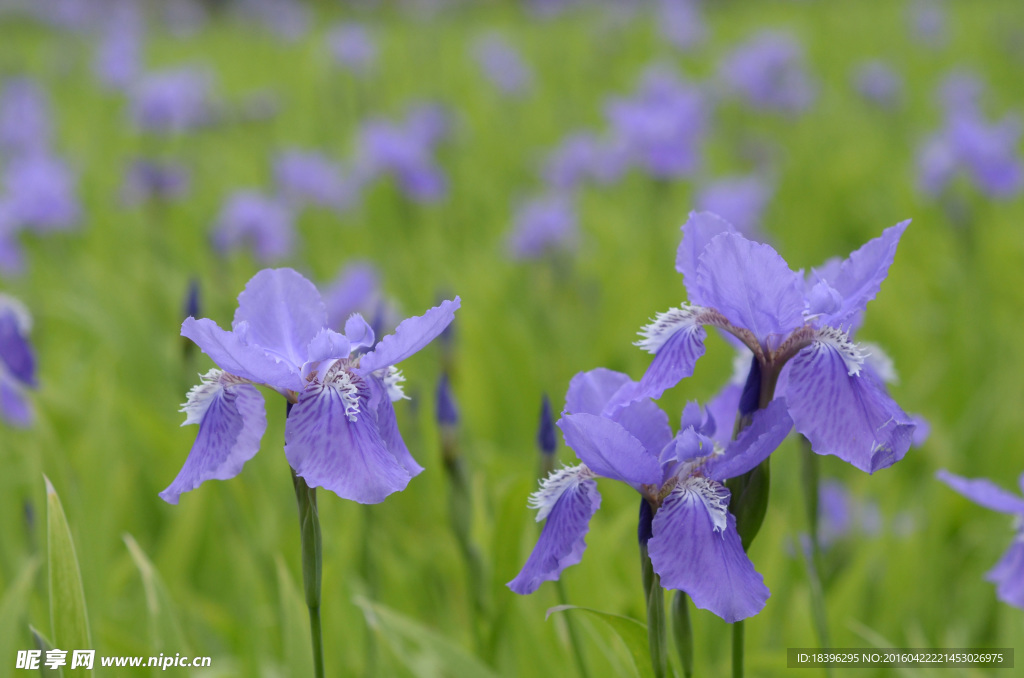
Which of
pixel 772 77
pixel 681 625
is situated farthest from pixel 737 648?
pixel 772 77

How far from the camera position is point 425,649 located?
4.68ft

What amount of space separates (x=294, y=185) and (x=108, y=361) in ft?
5.07

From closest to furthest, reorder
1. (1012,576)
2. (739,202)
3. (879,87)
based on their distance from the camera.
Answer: (1012,576) → (739,202) → (879,87)


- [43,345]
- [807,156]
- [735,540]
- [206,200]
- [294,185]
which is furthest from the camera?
[807,156]

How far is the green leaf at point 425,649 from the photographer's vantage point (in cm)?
137

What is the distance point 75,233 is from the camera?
4.41m

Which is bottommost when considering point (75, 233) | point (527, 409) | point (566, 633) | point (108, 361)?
point (566, 633)

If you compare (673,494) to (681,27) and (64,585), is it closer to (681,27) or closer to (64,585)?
(64,585)

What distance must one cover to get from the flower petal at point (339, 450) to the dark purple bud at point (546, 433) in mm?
464

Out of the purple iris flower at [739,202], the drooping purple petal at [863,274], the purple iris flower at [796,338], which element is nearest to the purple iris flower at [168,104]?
the purple iris flower at [739,202]

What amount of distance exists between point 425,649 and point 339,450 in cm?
65

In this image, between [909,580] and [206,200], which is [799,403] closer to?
[909,580]

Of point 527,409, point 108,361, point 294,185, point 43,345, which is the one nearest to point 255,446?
point 527,409

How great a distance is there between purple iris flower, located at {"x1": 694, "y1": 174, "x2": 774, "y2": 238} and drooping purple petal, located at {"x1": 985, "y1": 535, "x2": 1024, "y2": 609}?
2.16m
